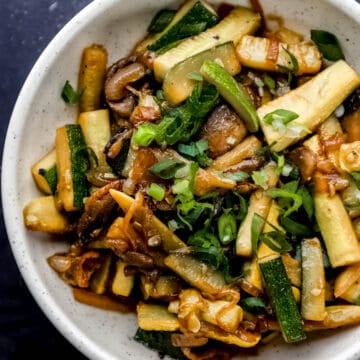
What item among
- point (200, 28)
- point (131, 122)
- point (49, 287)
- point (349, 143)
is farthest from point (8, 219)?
point (349, 143)

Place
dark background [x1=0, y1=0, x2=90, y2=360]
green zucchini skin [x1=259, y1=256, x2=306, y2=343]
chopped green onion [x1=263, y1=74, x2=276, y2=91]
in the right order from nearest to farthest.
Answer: green zucchini skin [x1=259, y1=256, x2=306, y2=343], chopped green onion [x1=263, y1=74, x2=276, y2=91], dark background [x1=0, y1=0, x2=90, y2=360]

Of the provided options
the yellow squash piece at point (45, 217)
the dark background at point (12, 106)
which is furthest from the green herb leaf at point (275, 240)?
the dark background at point (12, 106)

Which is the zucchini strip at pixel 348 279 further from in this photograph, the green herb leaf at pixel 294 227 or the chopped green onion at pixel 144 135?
the chopped green onion at pixel 144 135

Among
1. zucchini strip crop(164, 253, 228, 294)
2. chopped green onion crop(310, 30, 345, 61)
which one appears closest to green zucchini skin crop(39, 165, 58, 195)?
zucchini strip crop(164, 253, 228, 294)

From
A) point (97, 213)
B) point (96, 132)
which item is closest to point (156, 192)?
point (97, 213)

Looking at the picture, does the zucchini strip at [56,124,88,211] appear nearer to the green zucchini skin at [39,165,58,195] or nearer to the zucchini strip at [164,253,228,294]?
the green zucchini skin at [39,165,58,195]
